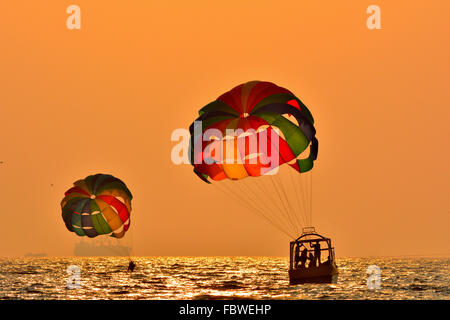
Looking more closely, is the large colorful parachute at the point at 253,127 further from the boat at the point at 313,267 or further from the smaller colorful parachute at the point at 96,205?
the smaller colorful parachute at the point at 96,205

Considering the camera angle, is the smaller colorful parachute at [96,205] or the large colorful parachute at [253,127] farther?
the smaller colorful parachute at [96,205]

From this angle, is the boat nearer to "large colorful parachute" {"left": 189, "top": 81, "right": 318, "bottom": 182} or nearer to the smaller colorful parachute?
"large colorful parachute" {"left": 189, "top": 81, "right": 318, "bottom": 182}

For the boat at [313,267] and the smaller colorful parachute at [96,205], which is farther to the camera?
the smaller colorful parachute at [96,205]

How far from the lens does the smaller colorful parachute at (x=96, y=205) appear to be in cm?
5006

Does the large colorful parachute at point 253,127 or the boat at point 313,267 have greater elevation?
the large colorful parachute at point 253,127

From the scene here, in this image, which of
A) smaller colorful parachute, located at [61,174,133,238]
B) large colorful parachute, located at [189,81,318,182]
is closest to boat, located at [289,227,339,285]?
large colorful parachute, located at [189,81,318,182]

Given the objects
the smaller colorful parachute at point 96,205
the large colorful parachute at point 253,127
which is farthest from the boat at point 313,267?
the smaller colorful parachute at point 96,205

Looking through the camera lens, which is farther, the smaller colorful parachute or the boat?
the smaller colorful parachute

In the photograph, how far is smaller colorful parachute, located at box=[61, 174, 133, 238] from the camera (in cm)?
5006

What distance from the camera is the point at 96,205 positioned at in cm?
4978

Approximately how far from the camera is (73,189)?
50844 millimetres

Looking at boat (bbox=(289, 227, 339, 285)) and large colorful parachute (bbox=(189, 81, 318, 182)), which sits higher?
large colorful parachute (bbox=(189, 81, 318, 182))
